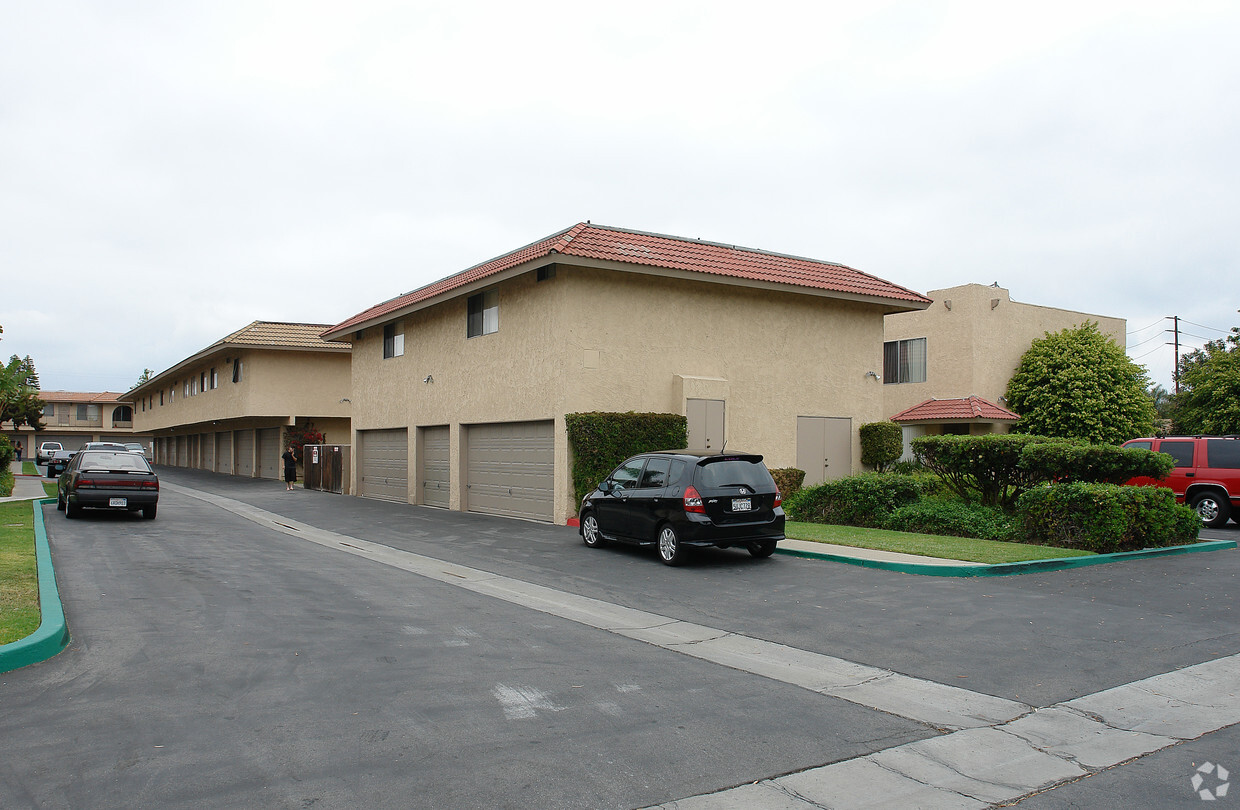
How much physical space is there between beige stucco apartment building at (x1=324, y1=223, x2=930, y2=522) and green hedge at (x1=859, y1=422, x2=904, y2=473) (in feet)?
1.12

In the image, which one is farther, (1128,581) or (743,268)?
(743,268)

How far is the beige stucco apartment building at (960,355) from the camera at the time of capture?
31.4 m

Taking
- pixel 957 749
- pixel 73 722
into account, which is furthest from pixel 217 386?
pixel 957 749

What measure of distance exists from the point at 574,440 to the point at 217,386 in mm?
29444

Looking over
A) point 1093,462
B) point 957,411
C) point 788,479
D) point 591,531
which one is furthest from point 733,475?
point 957,411

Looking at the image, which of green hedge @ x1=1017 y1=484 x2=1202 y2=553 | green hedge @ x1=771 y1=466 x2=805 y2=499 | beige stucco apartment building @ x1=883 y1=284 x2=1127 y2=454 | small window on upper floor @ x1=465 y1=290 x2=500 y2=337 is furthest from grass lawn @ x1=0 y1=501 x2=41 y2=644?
beige stucco apartment building @ x1=883 y1=284 x2=1127 y2=454

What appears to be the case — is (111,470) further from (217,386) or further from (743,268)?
(217,386)

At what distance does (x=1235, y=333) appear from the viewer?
132 ft

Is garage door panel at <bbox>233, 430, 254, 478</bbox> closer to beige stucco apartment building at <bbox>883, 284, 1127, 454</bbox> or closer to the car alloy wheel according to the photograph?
beige stucco apartment building at <bbox>883, 284, 1127, 454</bbox>

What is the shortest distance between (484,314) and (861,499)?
10.3m

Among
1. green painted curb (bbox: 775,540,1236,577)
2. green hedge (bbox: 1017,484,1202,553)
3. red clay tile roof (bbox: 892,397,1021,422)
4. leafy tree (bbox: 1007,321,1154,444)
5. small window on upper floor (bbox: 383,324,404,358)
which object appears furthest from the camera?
leafy tree (bbox: 1007,321,1154,444)

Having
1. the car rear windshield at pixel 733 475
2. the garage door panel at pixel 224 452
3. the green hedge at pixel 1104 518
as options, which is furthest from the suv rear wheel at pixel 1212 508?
the garage door panel at pixel 224 452

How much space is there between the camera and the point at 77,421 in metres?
83.8

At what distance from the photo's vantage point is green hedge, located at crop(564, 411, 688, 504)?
18219mm
